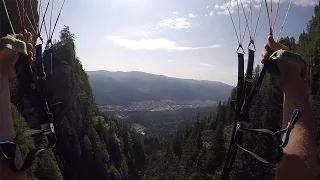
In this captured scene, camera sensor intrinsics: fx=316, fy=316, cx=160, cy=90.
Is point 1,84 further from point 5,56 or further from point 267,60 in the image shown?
point 267,60

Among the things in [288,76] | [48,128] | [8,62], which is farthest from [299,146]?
[8,62]

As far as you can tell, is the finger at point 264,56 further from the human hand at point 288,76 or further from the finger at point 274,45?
the human hand at point 288,76

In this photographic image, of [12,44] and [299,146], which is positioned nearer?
[299,146]

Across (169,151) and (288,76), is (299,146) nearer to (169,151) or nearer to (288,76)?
(288,76)

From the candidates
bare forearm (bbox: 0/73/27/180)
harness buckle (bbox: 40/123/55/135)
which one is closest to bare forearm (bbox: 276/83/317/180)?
bare forearm (bbox: 0/73/27/180)

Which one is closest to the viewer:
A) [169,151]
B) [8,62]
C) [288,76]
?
[8,62]

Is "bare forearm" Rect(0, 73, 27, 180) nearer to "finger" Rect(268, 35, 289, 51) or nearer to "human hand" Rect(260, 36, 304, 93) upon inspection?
"human hand" Rect(260, 36, 304, 93)

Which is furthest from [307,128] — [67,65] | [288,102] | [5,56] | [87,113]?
[87,113]

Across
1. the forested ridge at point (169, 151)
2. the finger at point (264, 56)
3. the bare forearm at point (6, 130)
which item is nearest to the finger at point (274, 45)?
the finger at point (264, 56)
